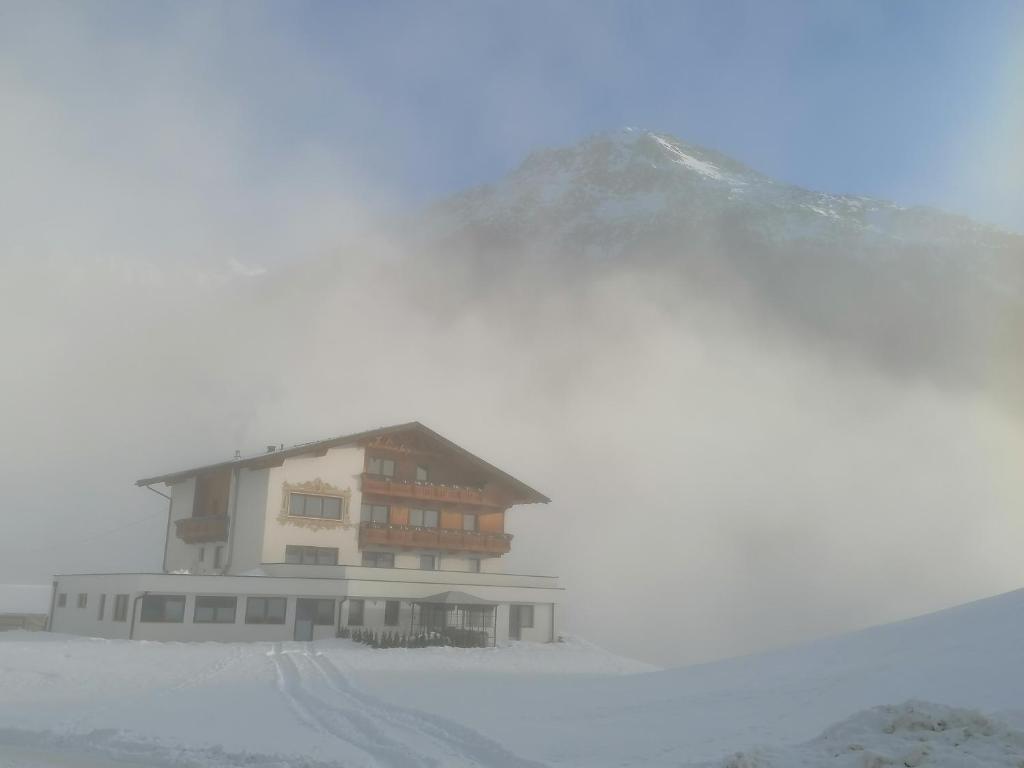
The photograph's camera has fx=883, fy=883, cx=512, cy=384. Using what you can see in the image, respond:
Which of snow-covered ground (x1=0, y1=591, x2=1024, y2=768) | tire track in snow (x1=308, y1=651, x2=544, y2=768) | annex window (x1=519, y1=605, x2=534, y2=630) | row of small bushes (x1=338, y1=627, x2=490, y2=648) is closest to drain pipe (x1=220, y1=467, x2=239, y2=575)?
row of small bushes (x1=338, y1=627, x2=490, y2=648)

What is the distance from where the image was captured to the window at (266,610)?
4072 cm

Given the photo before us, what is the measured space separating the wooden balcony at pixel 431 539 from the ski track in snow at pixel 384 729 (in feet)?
68.2

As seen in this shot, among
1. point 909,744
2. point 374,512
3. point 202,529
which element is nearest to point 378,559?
point 374,512

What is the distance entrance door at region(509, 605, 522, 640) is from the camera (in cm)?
4716

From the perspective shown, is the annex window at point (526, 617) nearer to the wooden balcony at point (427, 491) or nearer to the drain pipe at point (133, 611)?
the wooden balcony at point (427, 491)

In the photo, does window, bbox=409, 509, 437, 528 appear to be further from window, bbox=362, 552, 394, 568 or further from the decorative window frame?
the decorative window frame

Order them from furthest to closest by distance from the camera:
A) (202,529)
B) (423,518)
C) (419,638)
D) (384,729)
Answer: (423,518)
(202,529)
(419,638)
(384,729)

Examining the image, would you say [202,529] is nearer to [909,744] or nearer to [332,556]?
[332,556]

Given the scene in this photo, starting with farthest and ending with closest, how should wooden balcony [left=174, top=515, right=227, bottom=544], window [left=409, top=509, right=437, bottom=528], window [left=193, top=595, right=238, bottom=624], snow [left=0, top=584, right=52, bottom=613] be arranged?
snow [left=0, top=584, right=52, bottom=613] → window [left=409, top=509, right=437, bottom=528] → wooden balcony [left=174, top=515, right=227, bottom=544] → window [left=193, top=595, right=238, bottom=624]

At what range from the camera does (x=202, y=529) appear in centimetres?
4856

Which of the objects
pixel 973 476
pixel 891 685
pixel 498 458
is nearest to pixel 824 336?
pixel 973 476

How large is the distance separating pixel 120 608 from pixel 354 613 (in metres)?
10.6

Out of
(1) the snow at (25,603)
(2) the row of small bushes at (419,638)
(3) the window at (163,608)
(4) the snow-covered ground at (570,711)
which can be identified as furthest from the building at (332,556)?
(1) the snow at (25,603)

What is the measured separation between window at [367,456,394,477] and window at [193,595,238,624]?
38.2 ft
